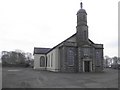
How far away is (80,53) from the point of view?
37062 millimetres

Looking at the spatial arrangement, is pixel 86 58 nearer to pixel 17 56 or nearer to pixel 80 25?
pixel 80 25

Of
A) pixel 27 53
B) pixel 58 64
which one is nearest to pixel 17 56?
pixel 27 53

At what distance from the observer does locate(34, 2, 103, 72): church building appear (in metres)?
36.4

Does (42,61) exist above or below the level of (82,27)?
below

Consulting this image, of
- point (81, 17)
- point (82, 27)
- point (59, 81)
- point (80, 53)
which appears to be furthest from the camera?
point (81, 17)

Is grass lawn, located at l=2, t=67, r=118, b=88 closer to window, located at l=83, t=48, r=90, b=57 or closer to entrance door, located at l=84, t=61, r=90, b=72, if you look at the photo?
entrance door, located at l=84, t=61, r=90, b=72

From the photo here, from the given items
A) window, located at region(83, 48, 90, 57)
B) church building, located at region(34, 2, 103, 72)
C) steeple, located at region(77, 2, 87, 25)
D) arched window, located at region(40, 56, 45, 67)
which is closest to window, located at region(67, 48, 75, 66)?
church building, located at region(34, 2, 103, 72)

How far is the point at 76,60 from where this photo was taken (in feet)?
122

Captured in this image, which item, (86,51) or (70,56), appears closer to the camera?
(70,56)

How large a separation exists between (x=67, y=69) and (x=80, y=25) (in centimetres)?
1074

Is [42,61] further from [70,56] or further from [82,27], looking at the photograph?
[82,27]

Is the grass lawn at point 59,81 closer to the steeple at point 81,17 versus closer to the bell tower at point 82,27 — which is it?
the bell tower at point 82,27

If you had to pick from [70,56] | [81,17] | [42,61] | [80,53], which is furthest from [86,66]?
[42,61]

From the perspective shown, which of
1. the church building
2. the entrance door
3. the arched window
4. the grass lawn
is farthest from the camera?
the arched window
